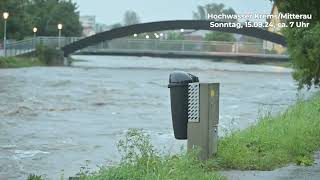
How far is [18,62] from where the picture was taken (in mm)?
73375

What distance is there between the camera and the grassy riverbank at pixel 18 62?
69688 millimetres

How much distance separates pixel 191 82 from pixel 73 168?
4.39 meters

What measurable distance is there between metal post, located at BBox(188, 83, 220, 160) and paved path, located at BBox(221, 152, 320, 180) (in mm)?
551

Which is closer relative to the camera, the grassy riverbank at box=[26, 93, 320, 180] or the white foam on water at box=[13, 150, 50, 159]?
the grassy riverbank at box=[26, 93, 320, 180]

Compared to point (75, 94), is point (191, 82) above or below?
above

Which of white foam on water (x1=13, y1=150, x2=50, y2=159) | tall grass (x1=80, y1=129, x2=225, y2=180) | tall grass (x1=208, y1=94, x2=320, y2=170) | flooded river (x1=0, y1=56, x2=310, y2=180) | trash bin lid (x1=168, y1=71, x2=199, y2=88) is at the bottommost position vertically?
flooded river (x1=0, y1=56, x2=310, y2=180)

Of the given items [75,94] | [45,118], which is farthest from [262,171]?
[75,94]

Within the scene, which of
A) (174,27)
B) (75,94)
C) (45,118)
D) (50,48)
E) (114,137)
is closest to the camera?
(114,137)

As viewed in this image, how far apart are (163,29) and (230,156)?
279 feet

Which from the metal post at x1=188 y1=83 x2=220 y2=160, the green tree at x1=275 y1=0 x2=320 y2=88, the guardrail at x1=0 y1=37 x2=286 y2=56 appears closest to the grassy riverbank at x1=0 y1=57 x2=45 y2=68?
the guardrail at x1=0 y1=37 x2=286 y2=56

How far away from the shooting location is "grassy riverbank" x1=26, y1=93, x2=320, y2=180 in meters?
7.89

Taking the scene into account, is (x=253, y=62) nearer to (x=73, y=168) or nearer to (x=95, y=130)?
(x=95, y=130)

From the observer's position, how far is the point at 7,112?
83.1 ft

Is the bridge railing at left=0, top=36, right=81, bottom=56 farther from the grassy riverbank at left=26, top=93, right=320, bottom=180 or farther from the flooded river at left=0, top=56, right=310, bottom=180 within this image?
the grassy riverbank at left=26, top=93, right=320, bottom=180
